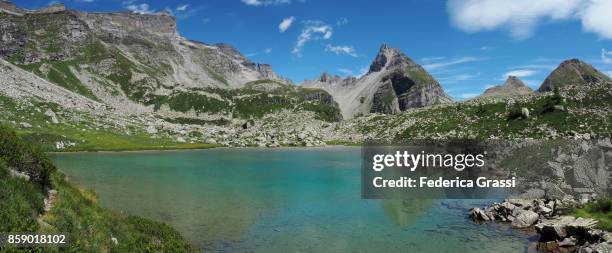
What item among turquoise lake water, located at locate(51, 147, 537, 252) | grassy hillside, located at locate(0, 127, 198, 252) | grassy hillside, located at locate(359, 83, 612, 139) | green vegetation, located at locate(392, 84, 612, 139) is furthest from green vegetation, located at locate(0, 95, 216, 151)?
grassy hillside, located at locate(0, 127, 198, 252)

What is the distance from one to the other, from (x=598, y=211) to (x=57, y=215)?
38747 millimetres

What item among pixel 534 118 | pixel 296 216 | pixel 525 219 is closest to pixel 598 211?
pixel 525 219

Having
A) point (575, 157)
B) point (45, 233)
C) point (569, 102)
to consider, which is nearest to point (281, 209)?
point (45, 233)

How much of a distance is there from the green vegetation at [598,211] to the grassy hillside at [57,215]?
102ft

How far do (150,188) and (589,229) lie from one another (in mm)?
47901

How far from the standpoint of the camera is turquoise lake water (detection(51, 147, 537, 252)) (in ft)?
99.4

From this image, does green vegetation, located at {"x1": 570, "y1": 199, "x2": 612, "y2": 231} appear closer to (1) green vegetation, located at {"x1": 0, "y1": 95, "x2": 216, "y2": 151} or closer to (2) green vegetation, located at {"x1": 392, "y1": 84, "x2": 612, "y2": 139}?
(2) green vegetation, located at {"x1": 392, "y1": 84, "x2": 612, "y2": 139}

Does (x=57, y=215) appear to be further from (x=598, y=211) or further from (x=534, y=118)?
(x=534, y=118)

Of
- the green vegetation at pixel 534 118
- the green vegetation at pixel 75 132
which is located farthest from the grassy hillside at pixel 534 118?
the green vegetation at pixel 75 132

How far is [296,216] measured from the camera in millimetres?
39406

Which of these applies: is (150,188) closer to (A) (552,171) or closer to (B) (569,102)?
(A) (552,171)

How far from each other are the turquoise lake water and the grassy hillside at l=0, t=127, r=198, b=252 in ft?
22.9

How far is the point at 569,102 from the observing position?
13750cm

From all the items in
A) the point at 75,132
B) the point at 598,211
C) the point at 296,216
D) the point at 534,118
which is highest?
the point at 534,118
